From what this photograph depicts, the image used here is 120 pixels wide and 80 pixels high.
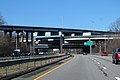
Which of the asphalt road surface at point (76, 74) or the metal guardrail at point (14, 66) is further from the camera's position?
the metal guardrail at point (14, 66)

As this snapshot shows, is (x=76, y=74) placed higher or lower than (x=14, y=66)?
lower

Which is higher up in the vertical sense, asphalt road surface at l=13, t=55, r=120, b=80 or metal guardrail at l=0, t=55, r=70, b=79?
metal guardrail at l=0, t=55, r=70, b=79

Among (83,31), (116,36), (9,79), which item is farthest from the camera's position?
(83,31)

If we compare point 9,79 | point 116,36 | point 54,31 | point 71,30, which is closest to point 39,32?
point 54,31

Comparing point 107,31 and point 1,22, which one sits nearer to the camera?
point 1,22

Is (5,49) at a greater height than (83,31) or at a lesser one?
lesser

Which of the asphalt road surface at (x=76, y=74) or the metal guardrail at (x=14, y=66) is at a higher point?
the metal guardrail at (x=14, y=66)

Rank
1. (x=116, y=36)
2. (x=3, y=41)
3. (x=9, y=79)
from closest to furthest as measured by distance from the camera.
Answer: (x=9, y=79), (x=3, y=41), (x=116, y=36)

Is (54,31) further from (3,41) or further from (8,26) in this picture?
(3,41)

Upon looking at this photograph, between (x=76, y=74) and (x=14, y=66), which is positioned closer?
(x=76, y=74)

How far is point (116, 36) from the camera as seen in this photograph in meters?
115

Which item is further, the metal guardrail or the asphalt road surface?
the metal guardrail

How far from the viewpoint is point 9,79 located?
1639 cm

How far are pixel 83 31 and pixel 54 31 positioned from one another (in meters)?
17.2
